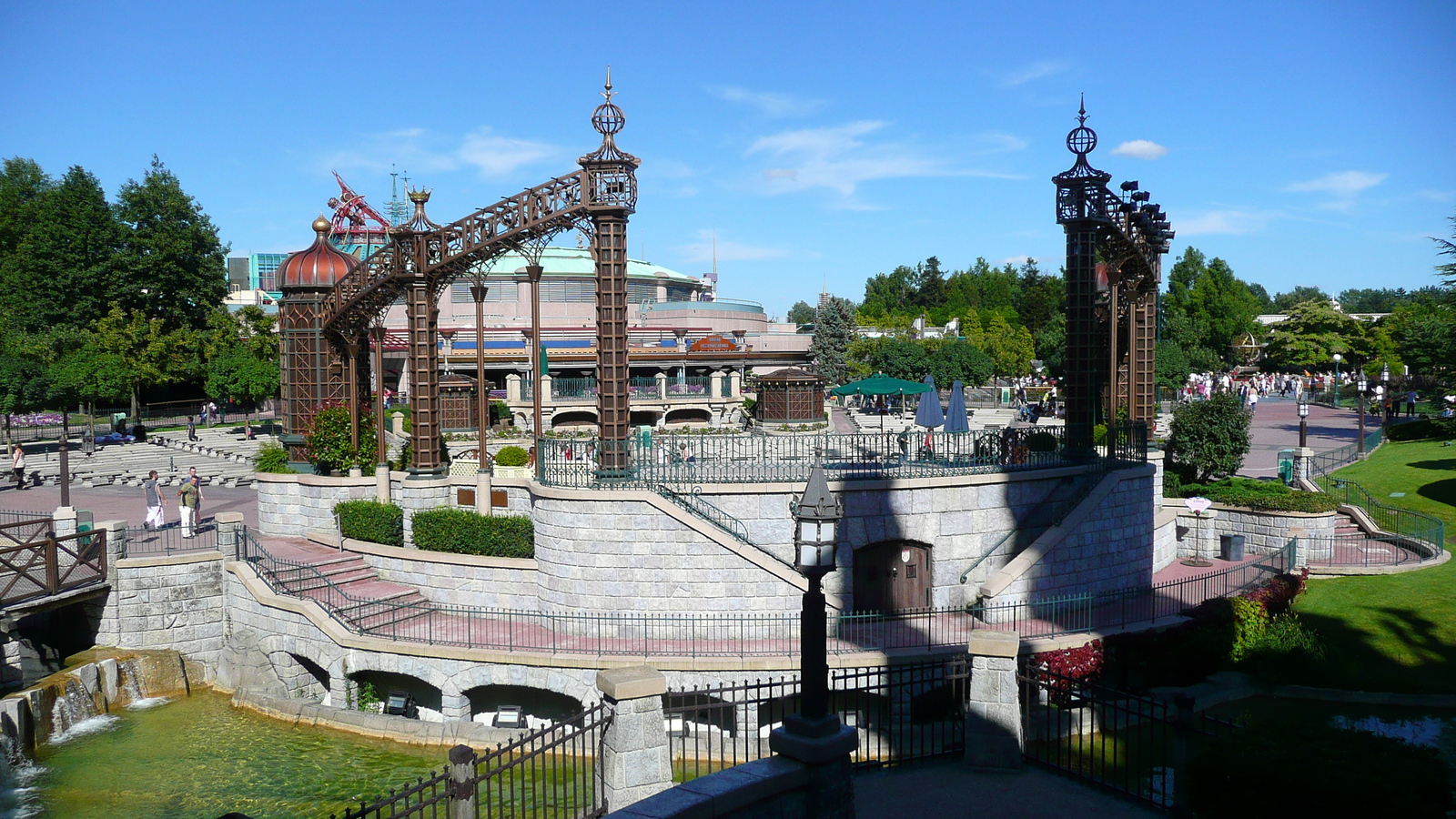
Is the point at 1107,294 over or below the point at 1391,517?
over

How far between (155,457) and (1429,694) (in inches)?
1588

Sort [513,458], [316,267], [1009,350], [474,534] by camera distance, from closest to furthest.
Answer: [474,534] < [513,458] < [316,267] < [1009,350]

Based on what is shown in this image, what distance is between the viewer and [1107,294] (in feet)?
94.7

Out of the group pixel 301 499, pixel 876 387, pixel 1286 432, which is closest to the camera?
pixel 301 499

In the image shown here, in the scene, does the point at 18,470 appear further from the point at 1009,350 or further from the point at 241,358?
the point at 1009,350

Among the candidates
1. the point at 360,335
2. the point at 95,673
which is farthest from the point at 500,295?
the point at 95,673

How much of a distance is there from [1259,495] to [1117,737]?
1472 cm

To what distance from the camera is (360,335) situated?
26641 mm

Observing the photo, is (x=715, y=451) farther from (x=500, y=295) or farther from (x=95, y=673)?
(x=500, y=295)

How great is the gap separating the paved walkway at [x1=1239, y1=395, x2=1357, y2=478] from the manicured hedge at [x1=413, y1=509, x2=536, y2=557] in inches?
928

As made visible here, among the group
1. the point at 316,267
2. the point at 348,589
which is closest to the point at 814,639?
the point at 348,589

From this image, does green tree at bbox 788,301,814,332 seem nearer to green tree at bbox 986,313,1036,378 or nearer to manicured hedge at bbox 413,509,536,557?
green tree at bbox 986,313,1036,378

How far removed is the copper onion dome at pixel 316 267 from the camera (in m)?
26.7

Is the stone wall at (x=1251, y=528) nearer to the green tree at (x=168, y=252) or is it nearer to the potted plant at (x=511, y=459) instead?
the potted plant at (x=511, y=459)
